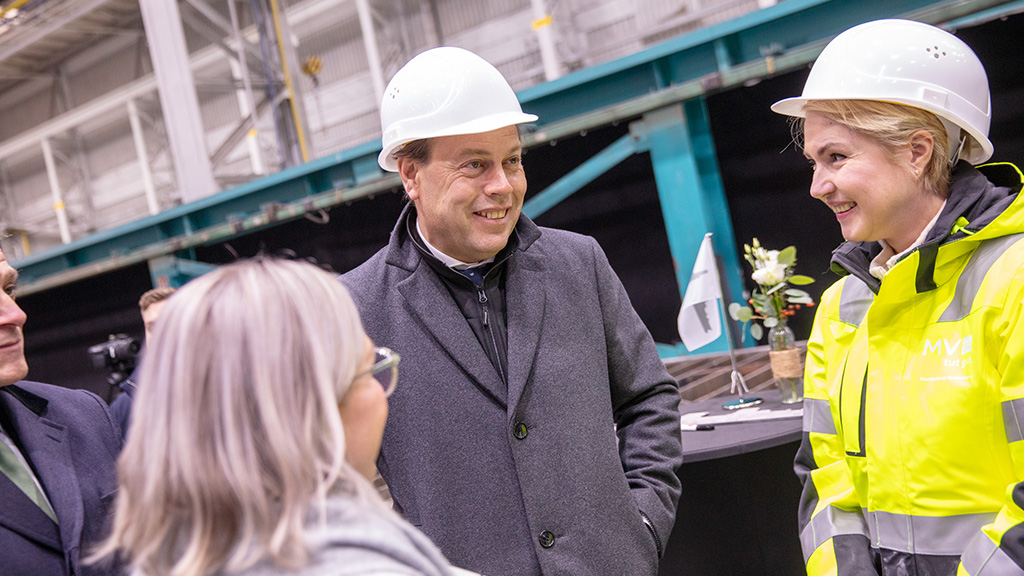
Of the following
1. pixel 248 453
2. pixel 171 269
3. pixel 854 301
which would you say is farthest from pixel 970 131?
pixel 171 269

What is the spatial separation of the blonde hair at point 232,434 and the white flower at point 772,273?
7.57 feet

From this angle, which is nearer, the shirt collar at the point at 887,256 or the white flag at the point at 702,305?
the shirt collar at the point at 887,256

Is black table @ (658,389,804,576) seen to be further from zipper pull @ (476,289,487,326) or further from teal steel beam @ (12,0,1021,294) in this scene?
teal steel beam @ (12,0,1021,294)

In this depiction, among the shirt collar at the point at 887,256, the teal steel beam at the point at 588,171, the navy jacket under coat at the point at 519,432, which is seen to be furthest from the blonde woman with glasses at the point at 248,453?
the teal steel beam at the point at 588,171

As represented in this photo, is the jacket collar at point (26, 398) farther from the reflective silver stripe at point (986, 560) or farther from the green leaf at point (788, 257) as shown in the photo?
the green leaf at point (788, 257)

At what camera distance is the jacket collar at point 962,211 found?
4.09ft

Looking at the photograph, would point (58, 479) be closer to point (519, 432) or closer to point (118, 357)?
point (519, 432)

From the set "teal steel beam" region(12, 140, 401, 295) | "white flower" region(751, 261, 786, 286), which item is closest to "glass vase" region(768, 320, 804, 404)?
"white flower" region(751, 261, 786, 286)

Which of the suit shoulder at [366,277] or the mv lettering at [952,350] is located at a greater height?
the suit shoulder at [366,277]

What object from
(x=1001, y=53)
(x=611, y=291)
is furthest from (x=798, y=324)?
(x=611, y=291)

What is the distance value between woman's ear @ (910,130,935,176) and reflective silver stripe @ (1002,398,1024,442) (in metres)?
0.43

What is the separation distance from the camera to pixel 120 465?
0.76m

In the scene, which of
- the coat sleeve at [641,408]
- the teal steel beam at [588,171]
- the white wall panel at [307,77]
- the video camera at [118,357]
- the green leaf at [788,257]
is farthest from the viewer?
the white wall panel at [307,77]

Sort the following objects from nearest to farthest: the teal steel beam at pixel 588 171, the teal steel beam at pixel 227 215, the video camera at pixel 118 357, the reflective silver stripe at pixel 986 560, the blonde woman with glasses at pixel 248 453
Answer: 1. the blonde woman with glasses at pixel 248 453
2. the reflective silver stripe at pixel 986 560
3. the teal steel beam at pixel 588 171
4. the video camera at pixel 118 357
5. the teal steel beam at pixel 227 215
